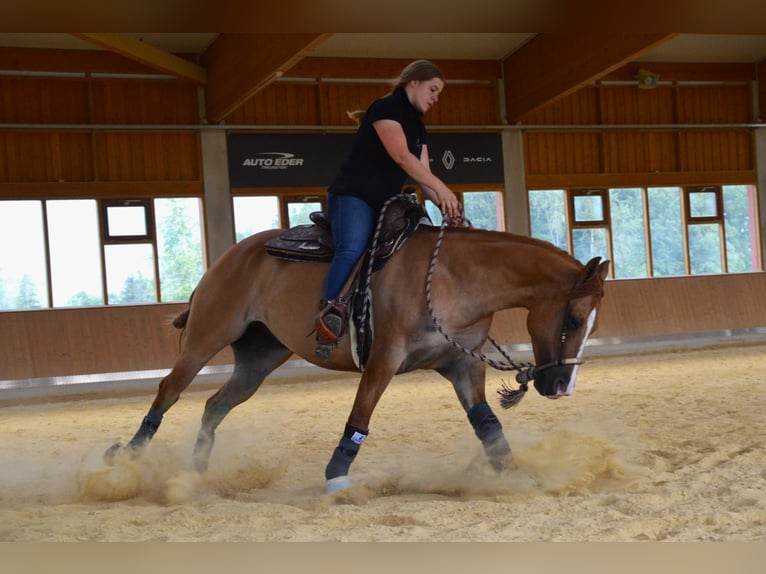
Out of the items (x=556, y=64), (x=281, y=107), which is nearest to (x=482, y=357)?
(x=556, y=64)

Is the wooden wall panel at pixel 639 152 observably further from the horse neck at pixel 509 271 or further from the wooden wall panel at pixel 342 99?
the horse neck at pixel 509 271

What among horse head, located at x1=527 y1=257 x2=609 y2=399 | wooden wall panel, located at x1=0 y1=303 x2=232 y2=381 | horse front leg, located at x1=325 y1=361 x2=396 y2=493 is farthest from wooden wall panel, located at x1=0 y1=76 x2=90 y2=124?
horse head, located at x1=527 y1=257 x2=609 y2=399

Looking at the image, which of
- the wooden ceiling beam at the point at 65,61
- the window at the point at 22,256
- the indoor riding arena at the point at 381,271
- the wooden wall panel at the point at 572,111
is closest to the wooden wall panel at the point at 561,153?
the indoor riding arena at the point at 381,271

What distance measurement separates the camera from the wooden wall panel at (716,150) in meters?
21.8

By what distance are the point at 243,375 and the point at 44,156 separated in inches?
519

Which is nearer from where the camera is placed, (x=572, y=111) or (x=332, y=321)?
(x=332, y=321)

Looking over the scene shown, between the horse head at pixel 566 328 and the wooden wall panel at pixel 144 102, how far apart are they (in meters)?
14.7

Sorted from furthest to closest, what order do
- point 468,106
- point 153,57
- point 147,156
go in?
point 468,106, point 147,156, point 153,57

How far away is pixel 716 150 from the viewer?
22.0 metres

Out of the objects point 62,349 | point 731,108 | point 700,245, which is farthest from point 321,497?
point 731,108

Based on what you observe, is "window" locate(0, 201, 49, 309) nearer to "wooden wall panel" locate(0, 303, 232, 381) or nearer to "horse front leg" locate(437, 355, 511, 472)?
"wooden wall panel" locate(0, 303, 232, 381)

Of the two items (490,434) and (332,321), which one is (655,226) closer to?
(490,434)

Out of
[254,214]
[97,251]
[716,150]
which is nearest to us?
[97,251]

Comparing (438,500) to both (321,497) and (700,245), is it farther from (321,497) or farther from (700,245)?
(700,245)
